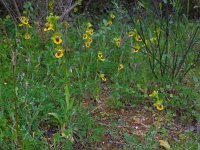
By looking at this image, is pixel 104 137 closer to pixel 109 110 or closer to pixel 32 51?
pixel 109 110

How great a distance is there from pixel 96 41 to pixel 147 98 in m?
1.11

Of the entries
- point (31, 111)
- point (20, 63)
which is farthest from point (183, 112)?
point (20, 63)

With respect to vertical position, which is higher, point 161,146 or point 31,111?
point 31,111

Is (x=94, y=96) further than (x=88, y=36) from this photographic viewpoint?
No

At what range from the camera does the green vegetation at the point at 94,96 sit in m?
2.46

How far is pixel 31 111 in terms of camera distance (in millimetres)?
2574

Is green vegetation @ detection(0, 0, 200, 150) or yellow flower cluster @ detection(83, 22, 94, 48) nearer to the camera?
green vegetation @ detection(0, 0, 200, 150)

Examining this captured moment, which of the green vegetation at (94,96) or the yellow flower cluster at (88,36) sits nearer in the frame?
the green vegetation at (94,96)

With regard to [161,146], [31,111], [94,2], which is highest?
[94,2]

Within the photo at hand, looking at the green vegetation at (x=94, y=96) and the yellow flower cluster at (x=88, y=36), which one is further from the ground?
Answer: the yellow flower cluster at (x=88, y=36)

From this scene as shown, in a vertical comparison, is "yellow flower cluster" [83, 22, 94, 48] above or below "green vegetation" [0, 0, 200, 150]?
above

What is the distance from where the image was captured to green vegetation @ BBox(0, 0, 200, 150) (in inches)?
96.7

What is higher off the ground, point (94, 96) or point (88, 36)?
point (88, 36)

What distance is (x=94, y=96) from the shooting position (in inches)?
116
